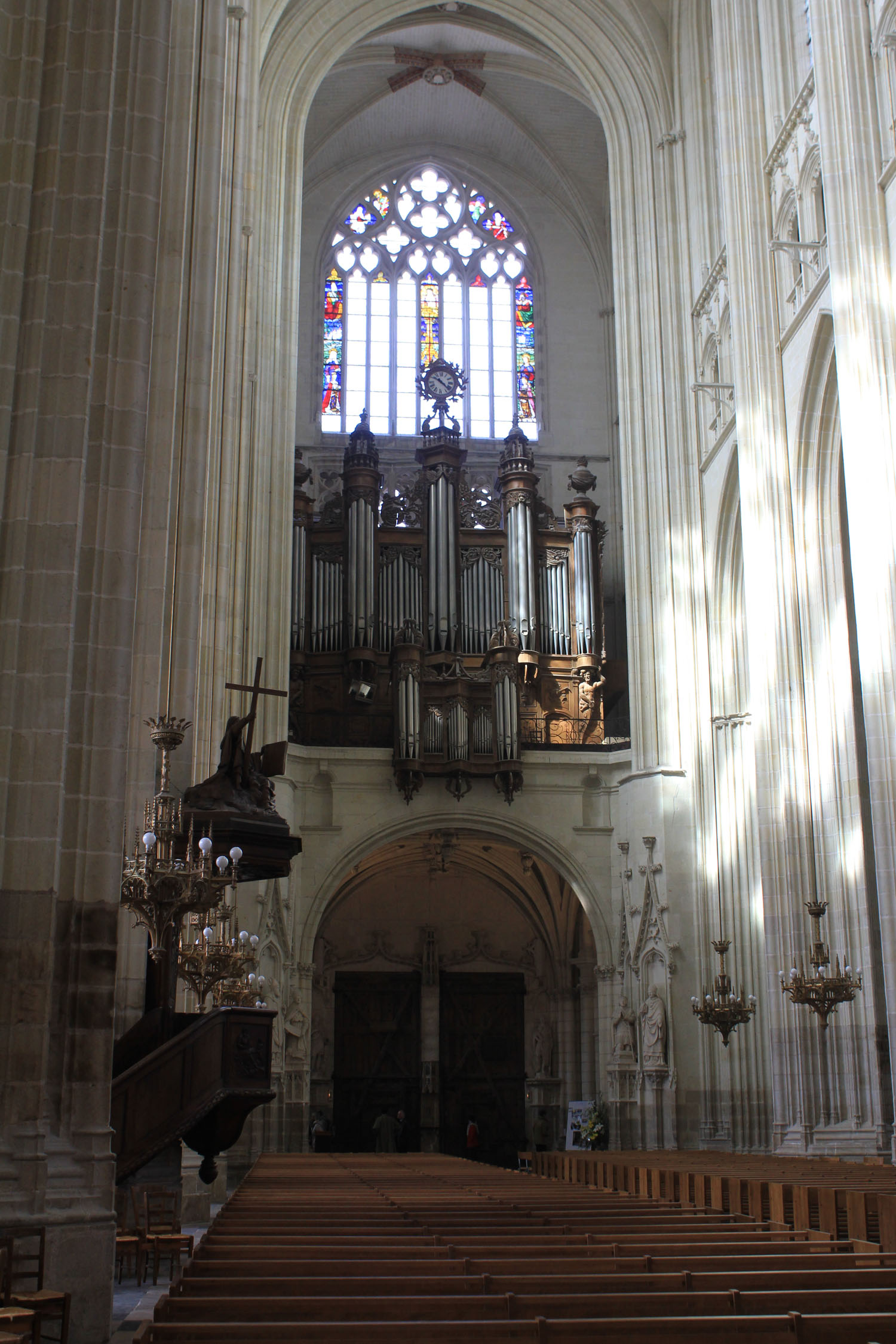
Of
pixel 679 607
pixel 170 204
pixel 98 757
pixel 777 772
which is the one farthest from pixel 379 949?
pixel 98 757

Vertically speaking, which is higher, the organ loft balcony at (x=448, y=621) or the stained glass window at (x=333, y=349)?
the stained glass window at (x=333, y=349)

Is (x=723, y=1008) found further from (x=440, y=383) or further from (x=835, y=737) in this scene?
(x=440, y=383)

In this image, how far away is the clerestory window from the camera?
30.3m

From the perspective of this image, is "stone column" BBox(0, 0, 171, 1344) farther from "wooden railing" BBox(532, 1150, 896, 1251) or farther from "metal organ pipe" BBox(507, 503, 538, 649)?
"metal organ pipe" BBox(507, 503, 538, 649)

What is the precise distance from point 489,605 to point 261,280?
23.3ft

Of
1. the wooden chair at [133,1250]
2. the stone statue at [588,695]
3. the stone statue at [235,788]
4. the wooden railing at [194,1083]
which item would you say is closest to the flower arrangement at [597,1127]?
the stone statue at [588,695]

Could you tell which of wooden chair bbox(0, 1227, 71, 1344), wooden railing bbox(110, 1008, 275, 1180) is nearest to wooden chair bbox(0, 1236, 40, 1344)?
wooden chair bbox(0, 1227, 71, 1344)

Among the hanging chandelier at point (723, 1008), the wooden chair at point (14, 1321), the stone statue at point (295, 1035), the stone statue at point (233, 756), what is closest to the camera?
the wooden chair at point (14, 1321)

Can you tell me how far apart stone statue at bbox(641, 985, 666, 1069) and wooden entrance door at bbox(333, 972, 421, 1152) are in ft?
27.1

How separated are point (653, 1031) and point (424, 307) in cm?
1658

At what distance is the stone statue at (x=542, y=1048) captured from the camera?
30.0m

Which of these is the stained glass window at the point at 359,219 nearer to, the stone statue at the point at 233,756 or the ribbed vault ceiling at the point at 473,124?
the ribbed vault ceiling at the point at 473,124

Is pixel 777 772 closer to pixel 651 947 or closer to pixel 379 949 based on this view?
pixel 651 947

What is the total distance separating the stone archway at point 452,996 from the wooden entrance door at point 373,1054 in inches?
1.0
